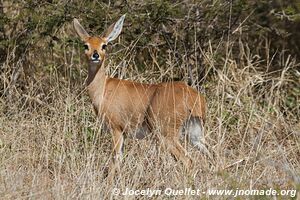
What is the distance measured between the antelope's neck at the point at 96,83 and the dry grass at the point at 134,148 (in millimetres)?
159

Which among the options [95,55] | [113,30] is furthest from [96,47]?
[113,30]

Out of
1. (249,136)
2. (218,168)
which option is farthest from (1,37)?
A: (218,168)

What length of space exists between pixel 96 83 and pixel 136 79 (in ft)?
3.08

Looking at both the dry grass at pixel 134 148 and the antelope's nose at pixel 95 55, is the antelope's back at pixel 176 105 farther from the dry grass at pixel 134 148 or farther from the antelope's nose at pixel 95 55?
the antelope's nose at pixel 95 55

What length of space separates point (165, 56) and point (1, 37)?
1.94 m

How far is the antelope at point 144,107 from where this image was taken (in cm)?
686

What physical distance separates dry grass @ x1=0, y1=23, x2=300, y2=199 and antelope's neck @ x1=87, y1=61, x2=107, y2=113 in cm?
16

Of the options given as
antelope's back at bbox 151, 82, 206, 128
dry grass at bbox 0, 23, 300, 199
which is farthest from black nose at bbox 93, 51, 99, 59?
antelope's back at bbox 151, 82, 206, 128

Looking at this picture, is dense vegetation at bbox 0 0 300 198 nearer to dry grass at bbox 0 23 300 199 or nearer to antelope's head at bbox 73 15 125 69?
dry grass at bbox 0 23 300 199

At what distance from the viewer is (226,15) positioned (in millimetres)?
9023

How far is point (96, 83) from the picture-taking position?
7.54 m

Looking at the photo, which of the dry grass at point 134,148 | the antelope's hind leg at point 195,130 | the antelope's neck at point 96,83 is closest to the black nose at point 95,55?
the antelope's neck at point 96,83

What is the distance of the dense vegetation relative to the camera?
6.17m

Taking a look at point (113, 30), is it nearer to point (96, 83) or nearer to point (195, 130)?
point (96, 83)
